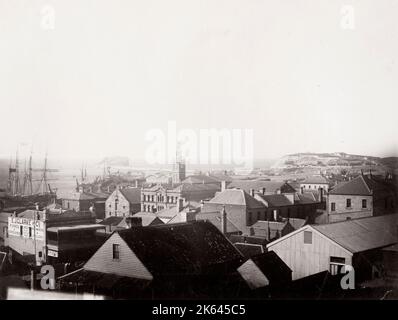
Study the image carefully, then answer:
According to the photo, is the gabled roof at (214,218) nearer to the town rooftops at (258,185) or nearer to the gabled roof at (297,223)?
the gabled roof at (297,223)

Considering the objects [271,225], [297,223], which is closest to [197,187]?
[271,225]

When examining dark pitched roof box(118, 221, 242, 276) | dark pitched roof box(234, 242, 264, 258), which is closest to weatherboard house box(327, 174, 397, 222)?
dark pitched roof box(234, 242, 264, 258)

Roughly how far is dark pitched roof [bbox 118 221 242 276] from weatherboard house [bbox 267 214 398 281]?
12.7 ft

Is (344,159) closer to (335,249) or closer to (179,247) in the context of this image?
(335,249)

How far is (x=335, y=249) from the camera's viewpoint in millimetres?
21516

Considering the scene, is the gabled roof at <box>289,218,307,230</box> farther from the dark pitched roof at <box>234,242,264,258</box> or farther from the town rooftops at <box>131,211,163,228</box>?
the town rooftops at <box>131,211,163,228</box>

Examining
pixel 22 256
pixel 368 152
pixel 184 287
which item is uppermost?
pixel 368 152

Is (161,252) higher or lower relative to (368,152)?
lower

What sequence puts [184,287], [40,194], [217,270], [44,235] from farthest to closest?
[40,194] → [44,235] → [217,270] → [184,287]
